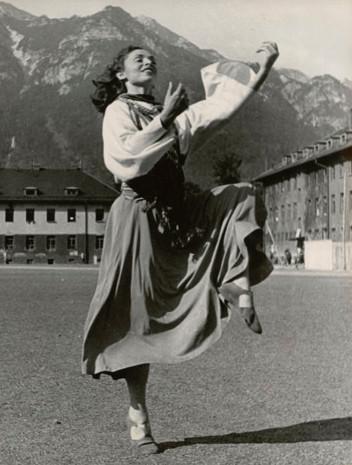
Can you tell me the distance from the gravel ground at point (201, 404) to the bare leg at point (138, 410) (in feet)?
0.31

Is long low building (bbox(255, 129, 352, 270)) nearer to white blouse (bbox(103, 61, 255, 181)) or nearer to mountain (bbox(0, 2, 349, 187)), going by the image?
mountain (bbox(0, 2, 349, 187))

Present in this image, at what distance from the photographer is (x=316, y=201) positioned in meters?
67.8

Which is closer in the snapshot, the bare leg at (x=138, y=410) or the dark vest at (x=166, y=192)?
the dark vest at (x=166, y=192)

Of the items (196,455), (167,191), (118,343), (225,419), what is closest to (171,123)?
(167,191)

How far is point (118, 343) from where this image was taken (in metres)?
4.23

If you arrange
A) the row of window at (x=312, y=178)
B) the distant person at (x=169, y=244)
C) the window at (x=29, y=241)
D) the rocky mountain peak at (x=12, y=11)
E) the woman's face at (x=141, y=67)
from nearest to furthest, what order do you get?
the distant person at (x=169, y=244) < the woman's face at (x=141, y=67) < the rocky mountain peak at (x=12, y=11) < the row of window at (x=312, y=178) < the window at (x=29, y=241)

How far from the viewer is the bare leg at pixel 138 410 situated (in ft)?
14.2

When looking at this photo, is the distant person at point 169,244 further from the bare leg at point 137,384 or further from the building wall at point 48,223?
the building wall at point 48,223

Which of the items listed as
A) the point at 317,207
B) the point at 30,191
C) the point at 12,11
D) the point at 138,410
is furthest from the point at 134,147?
the point at 30,191

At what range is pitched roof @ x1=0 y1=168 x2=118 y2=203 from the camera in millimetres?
80794

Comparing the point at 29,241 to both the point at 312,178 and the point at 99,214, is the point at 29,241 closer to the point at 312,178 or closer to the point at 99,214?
the point at 99,214

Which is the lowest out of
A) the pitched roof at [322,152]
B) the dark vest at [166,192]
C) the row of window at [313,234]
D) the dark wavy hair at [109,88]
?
the dark vest at [166,192]

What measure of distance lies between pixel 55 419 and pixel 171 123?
218 cm

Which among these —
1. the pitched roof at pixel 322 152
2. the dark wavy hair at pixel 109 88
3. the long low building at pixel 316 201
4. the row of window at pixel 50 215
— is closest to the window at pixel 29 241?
the row of window at pixel 50 215
